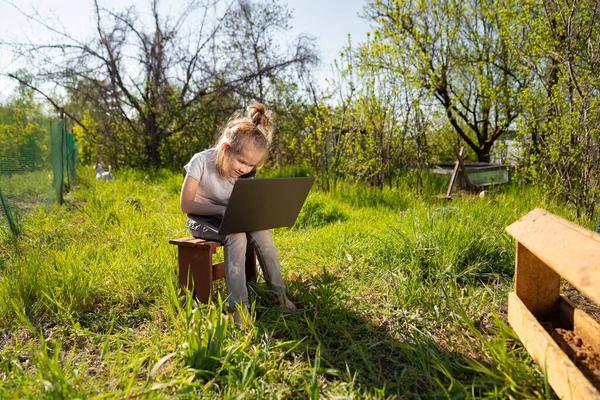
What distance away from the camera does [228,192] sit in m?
2.92

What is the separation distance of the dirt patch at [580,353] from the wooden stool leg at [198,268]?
5.82ft

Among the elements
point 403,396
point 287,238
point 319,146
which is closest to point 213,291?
point 403,396

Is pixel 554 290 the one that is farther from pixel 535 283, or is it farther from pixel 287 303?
pixel 287 303

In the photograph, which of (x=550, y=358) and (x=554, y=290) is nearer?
(x=550, y=358)

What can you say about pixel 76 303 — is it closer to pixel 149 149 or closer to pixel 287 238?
pixel 287 238

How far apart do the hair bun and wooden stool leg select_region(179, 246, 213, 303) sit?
856 millimetres

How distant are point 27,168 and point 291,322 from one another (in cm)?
417

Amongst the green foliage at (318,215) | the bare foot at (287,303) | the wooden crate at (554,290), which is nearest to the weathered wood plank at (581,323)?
the wooden crate at (554,290)

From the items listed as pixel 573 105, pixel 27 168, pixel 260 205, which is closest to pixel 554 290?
pixel 260 205

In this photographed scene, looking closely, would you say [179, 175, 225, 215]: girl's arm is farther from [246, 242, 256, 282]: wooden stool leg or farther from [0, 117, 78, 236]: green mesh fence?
[0, 117, 78, 236]: green mesh fence

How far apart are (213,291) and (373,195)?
393 cm

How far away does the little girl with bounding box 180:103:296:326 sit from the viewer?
8.60 ft

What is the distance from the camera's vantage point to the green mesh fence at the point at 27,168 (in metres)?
4.29

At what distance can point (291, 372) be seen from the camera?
2.02m
